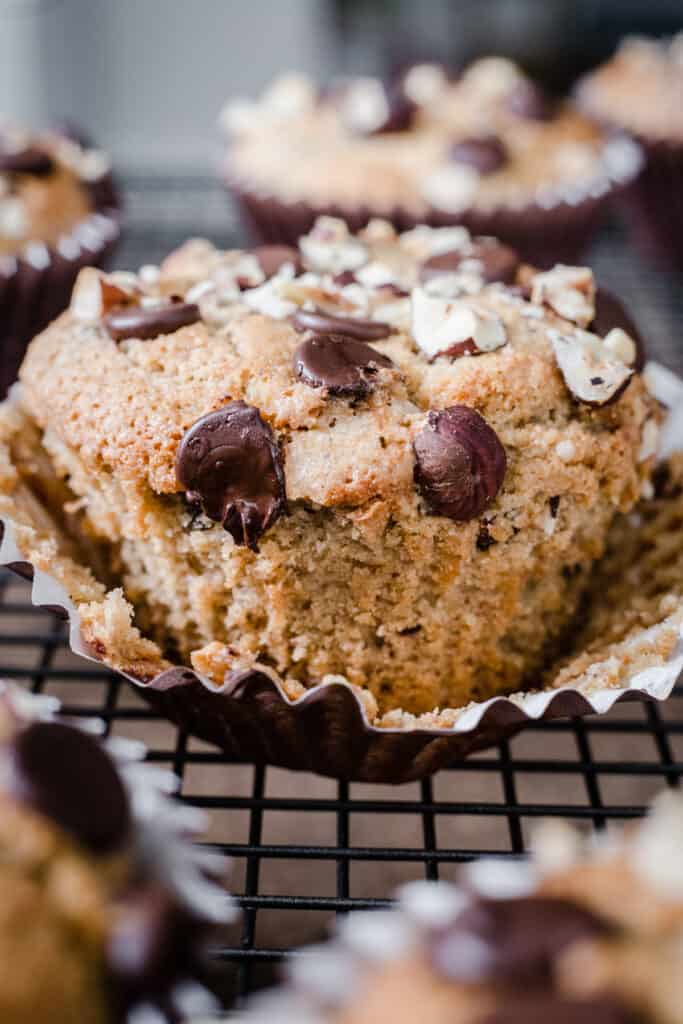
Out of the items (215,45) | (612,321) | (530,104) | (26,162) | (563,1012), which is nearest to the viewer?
(563,1012)

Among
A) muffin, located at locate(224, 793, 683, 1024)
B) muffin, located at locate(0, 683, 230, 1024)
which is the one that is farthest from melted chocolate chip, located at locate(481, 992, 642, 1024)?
muffin, located at locate(0, 683, 230, 1024)

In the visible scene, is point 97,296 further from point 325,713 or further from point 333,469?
point 325,713

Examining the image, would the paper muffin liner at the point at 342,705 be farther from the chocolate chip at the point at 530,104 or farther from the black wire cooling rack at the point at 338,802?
the chocolate chip at the point at 530,104

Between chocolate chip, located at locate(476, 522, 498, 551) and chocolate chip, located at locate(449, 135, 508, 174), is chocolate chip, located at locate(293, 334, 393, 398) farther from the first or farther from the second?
chocolate chip, located at locate(449, 135, 508, 174)

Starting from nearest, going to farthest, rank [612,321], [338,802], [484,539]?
[484,539]
[338,802]
[612,321]

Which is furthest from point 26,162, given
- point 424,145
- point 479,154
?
point 479,154

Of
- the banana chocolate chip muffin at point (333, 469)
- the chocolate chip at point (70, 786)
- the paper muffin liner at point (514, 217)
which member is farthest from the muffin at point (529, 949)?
the paper muffin liner at point (514, 217)

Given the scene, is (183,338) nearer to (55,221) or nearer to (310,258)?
(310,258)

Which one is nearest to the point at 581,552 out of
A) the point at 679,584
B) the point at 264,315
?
the point at 679,584
